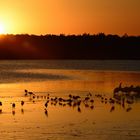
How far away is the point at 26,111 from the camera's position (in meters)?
23.9

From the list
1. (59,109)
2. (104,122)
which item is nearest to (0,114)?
(59,109)

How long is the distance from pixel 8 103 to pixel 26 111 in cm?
360

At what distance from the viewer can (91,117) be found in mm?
22172

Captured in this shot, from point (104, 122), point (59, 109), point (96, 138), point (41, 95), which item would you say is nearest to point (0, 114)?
point (59, 109)

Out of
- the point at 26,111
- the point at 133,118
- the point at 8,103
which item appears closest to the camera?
the point at 133,118

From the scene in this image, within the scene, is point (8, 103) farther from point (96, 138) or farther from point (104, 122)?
point (96, 138)

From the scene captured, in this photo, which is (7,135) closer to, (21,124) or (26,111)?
(21,124)

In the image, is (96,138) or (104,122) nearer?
(96,138)

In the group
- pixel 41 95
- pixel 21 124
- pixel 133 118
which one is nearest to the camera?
pixel 21 124

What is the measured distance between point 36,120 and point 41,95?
10877 mm

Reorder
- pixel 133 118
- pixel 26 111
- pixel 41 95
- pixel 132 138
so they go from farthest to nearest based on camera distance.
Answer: pixel 41 95
pixel 26 111
pixel 133 118
pixel 132 138

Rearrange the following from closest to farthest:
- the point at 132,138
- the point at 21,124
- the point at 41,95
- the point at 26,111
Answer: the point at 132,138
the point at 21,124
the point at 26,111
the point at 41,95

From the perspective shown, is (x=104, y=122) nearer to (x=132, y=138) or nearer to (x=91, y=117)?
(x=91, y=117)

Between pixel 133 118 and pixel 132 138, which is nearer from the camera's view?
pixel 132 138
